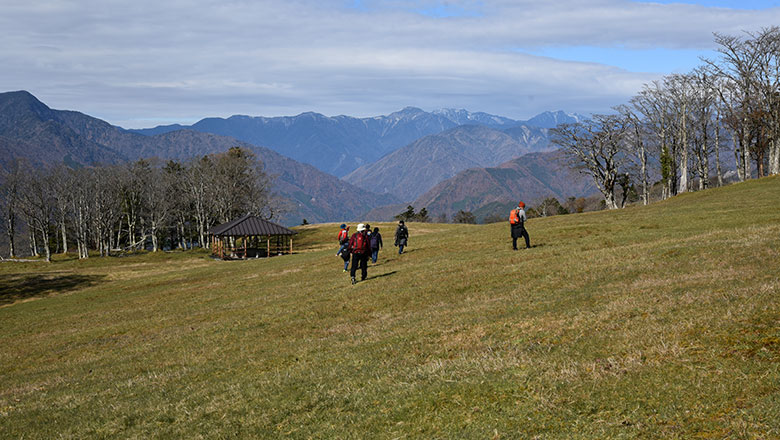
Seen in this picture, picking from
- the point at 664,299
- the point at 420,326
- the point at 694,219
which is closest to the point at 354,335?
the point at 420,326

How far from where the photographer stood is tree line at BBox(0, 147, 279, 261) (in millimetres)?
85812

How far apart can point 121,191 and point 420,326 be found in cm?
9292

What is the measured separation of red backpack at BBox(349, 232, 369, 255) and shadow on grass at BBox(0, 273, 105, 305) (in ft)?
113

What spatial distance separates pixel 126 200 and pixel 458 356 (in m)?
98.3

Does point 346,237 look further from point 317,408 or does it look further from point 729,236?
point 317,408

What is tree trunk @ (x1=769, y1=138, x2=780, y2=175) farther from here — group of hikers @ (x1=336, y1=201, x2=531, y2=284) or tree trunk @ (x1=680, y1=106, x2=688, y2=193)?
group of hikers @ (x1=336, y1=201, x2=531, y2=284)

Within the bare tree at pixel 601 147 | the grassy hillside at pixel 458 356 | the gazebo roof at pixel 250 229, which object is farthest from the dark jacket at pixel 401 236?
the bare tree at pixel 601 147

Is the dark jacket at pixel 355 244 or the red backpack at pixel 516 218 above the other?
the red backpack at pixel 516 218

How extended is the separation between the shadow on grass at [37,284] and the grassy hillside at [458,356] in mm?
22760

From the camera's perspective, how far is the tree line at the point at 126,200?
8581 centimetres

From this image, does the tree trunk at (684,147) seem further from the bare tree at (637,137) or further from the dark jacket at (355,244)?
the dark jacket at (355,244)

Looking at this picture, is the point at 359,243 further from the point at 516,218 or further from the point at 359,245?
the point at 516,218

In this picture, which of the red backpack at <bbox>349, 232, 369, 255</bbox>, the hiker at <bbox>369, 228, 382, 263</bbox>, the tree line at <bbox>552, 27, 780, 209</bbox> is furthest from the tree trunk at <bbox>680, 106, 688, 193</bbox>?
the red backpack at <bbox>349, 232, 369, 255</bbox>

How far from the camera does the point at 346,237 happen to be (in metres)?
28.4
